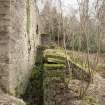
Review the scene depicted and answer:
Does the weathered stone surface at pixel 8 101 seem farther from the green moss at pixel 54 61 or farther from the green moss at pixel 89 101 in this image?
the green moss at pixel 54 61

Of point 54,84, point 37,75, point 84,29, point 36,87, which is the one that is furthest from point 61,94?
point 37,75

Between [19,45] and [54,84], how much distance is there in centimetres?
150

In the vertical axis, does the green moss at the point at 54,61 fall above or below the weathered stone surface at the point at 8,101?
above

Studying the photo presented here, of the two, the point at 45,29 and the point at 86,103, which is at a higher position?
the point at 45,29

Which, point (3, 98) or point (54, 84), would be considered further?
point (54, 84)

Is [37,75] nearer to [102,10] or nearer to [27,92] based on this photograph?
[27,92]

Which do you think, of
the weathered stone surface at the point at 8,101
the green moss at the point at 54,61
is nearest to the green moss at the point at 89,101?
the weathered stone surface at the point at 8,101

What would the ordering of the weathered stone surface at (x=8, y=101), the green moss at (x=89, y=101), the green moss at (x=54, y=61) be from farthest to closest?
1. the green moss at (x=54, y=61)
2. the green moss at (x=89, y=101)
3. the weathered stone surface at (x=8, y=101)

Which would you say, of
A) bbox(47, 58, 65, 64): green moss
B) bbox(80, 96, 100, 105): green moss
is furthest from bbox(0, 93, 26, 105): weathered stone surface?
bbox(47, 58, 65, 64): green moss

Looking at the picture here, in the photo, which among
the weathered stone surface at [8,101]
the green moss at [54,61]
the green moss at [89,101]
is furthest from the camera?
the green moss at [54,61]

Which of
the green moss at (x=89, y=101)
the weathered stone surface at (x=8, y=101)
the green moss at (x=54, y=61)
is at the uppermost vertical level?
the green moss at (x=54, y=61)

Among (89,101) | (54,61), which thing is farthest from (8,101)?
(54,61)

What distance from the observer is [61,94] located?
6176 millimetres

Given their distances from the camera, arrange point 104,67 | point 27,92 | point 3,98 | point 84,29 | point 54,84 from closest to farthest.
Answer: point 3,98 → point 84,29 → point 54,84 → point 27,92 → point 104,67
